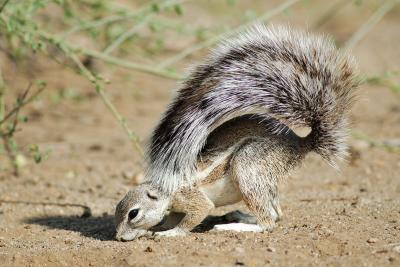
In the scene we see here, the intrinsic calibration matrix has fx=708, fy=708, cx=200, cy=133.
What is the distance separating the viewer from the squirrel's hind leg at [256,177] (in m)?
5.23

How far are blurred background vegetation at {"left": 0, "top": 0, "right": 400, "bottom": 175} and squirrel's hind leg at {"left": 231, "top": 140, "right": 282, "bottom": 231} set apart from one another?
93 cm

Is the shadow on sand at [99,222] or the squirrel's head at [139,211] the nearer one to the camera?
the squirrel's head at [139,211]

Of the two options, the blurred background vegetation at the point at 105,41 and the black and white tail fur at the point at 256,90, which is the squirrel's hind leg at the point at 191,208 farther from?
the blurred background vegetation at the point at 105,41

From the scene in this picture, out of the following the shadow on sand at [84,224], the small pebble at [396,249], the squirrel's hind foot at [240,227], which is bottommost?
the shadow on sand at [84,224]

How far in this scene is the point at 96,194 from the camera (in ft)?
23.5

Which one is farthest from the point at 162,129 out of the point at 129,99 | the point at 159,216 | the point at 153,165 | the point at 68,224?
the point at 129,99

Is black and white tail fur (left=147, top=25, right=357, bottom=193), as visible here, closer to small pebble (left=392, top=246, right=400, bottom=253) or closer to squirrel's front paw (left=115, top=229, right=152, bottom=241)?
squirrel's front paw (left=115, top=229, right=152, bottom=241)

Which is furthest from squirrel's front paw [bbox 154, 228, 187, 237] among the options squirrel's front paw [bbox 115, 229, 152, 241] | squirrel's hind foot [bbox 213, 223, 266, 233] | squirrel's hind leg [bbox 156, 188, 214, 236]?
squirrel's hind foot [bbox 213, 223, 266, 233]

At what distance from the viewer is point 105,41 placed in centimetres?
991

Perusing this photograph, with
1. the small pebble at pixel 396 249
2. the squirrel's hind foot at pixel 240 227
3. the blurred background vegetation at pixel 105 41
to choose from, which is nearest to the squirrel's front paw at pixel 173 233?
the squirrel's hind foot at pixel 240 227

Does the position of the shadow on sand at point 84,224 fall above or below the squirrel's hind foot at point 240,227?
below

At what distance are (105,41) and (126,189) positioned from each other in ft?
10.9

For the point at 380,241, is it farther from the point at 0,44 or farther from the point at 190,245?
the point at 0,44

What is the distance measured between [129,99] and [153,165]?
624 centimetres
